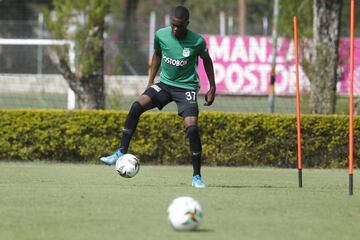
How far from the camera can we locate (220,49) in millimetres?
29703

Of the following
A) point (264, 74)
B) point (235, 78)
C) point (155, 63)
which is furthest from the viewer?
point (264, 74)

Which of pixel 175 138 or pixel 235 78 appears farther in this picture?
pixel 235 78

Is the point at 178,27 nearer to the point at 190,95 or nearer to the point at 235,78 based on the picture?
the point at 190,95

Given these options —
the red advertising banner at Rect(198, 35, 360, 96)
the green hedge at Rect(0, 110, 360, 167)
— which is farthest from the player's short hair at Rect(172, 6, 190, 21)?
the red advertising banner at Rect(198, 35, 360, 96)

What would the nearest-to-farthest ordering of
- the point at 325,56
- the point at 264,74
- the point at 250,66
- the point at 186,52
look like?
the point at 186,52, the point at 325,56, the point at 250,66, the point at 264,74

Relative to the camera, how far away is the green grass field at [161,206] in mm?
8367

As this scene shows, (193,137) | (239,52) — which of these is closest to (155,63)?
(193,137)

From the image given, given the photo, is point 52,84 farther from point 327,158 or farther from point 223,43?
point 327,158

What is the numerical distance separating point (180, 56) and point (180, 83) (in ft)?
1.27

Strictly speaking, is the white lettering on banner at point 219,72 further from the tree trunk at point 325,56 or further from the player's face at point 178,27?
the player's face at point 178,27

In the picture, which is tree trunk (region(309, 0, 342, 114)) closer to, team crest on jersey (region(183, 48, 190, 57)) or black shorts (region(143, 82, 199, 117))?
black shorts (region(143, 82, 199, 117))

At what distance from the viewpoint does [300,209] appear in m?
10.1

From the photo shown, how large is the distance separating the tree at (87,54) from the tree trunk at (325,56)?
458 centimetres

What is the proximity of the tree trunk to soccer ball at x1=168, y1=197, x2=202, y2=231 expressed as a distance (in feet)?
42.3
